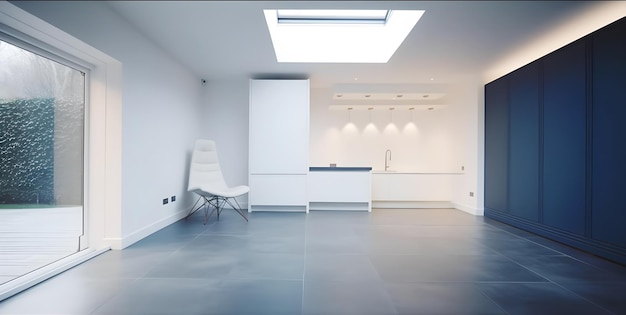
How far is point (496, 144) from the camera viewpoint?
4570 mm

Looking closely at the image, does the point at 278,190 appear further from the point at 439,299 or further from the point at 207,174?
the point at 439,299

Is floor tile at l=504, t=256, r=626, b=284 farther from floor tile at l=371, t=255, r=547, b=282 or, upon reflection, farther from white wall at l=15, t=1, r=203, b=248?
white wall at l=15, t=1, r=203, b=248

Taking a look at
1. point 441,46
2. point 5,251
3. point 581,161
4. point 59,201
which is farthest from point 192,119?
point 581,161

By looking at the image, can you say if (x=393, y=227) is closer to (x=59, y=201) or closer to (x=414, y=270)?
(x=414, y=270)

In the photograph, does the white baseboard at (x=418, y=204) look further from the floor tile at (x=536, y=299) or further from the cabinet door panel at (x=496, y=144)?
the floor tile at (x=536, y=299)

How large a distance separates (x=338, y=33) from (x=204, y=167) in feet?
9.85

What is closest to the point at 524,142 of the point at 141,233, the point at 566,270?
the point at 566,270

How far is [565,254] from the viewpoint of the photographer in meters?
2.93

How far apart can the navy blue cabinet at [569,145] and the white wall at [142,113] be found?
4.87 meters

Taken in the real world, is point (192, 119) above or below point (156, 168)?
above

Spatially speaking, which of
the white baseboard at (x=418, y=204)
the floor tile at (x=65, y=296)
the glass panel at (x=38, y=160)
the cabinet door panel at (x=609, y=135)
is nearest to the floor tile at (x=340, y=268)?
the floor tile at (x=65, y=296)

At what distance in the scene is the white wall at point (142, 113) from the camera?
2.52 meters

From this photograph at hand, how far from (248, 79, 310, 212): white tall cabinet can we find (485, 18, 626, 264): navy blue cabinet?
320cm

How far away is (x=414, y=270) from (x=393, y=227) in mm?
1700
